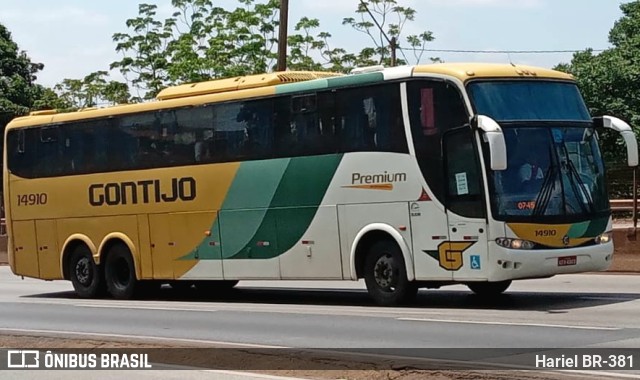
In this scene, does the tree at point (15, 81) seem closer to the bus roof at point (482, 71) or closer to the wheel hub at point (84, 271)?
the wheel hub at point (84, 271)

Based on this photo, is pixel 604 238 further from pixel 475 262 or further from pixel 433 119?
pixel 433 119

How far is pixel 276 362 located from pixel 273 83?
8.76 m

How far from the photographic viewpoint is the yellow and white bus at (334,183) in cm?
1645

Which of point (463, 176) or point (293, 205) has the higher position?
point (463, 176)

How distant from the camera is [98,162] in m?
22.6

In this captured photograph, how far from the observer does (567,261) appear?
16406 mm

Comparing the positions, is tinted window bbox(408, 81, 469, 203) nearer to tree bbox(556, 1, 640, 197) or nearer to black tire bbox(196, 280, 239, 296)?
black tire bbox(196, 280, 239, 296)

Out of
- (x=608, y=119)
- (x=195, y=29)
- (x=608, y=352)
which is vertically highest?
(x=195, y=29)

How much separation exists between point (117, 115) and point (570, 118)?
29.9 ft

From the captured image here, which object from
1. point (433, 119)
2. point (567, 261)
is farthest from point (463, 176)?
point (567, 261)

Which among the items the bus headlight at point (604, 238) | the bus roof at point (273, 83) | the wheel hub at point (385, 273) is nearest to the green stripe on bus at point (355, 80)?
the bus roof at point (273, 83)

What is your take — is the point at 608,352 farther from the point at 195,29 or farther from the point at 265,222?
the point at 195,29

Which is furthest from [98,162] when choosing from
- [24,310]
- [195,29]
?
[195,29]

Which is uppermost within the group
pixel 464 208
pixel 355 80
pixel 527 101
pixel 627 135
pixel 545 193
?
pixel 355 80
